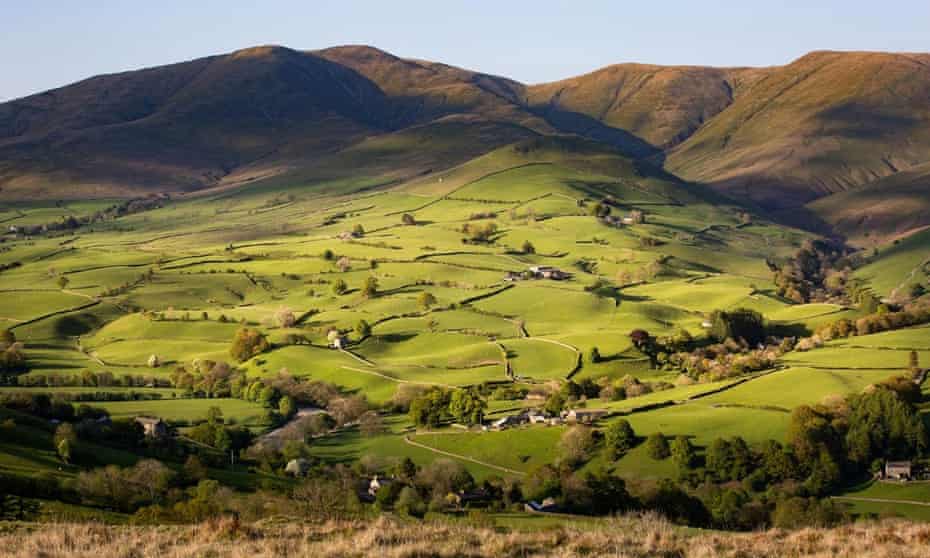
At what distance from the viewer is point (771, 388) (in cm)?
7919

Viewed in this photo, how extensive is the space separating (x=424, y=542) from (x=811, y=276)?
164 meters

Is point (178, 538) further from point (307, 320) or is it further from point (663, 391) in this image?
point (307, 320)

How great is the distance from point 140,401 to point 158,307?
48126mm

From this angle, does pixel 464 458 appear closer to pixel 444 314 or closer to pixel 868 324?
pixel 868 324

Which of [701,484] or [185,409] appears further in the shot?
[185,409]

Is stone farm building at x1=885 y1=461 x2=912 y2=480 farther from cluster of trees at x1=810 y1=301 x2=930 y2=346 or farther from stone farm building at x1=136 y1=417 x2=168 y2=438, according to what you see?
stone farm building at x1=136 y1=417 x2=168 y2=438

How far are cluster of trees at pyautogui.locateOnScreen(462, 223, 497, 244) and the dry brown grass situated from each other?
150 metres

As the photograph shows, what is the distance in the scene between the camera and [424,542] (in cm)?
2261

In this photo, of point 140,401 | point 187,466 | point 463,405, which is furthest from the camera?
point 140,401

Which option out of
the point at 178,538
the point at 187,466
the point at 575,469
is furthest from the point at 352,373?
the point at 178,538

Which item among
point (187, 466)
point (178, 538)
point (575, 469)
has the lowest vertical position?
point (575, 469)

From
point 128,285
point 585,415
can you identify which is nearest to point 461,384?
point 585,415

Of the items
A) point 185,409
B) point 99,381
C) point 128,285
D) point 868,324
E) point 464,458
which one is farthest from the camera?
point 128,285

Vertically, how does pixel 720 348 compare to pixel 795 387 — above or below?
below
